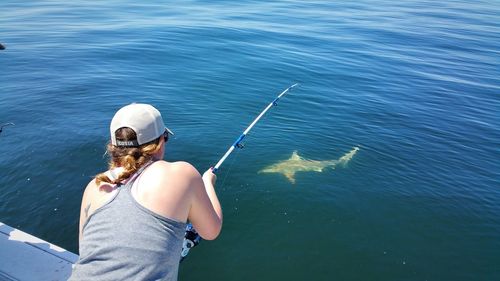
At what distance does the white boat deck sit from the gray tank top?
7.88ft

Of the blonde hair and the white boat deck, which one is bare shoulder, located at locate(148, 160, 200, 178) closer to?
the blonde hair

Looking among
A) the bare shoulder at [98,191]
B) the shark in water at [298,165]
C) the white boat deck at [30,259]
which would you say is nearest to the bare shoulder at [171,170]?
the bare shoulder at [98,191]

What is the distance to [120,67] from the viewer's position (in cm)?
1628

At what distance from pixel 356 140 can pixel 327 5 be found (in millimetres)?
27333

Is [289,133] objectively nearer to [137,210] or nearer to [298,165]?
[298,165]

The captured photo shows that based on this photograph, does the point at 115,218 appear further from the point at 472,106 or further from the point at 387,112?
the point at 472,106

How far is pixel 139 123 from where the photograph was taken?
2.88 metres

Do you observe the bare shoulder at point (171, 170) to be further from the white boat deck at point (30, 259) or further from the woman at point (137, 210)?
the white boat deck at point (30, 259)

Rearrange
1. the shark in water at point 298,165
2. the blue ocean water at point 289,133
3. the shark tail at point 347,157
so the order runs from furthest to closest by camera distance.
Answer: the shark tail at point 347,157
the shark in water at point 298,165
the blue ocean water at point 289,133

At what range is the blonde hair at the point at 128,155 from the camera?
2813mm

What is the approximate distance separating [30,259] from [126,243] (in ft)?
10.2

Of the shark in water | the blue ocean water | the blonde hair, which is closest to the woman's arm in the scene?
the blonde hair

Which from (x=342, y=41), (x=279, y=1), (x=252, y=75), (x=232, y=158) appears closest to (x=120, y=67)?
(x=252, y=75)

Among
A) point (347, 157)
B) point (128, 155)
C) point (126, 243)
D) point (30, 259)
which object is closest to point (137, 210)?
point (126, 243)
